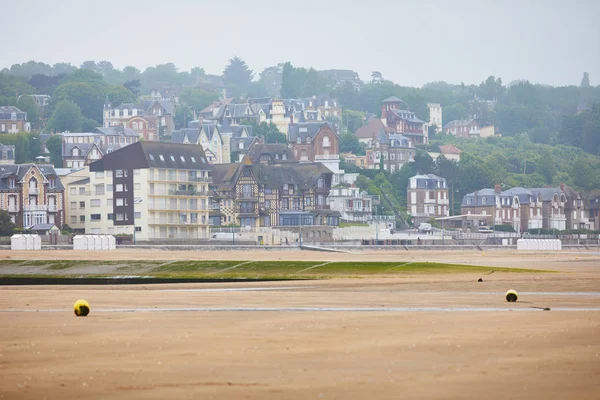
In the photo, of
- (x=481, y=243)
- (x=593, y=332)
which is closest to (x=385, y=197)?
(x=481, y=243)

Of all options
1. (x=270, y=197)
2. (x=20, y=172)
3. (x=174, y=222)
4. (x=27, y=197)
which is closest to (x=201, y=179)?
(x=174, y=222)

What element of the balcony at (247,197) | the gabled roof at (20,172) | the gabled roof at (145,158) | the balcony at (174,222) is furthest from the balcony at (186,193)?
the gabled roof at (20,172)

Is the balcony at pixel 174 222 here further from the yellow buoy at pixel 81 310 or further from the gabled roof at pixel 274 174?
the yellow buoy at pixel 81 310

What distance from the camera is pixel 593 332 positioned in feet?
80.9

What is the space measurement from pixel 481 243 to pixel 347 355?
119767 mm

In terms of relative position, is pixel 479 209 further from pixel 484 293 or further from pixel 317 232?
pixel 484 293

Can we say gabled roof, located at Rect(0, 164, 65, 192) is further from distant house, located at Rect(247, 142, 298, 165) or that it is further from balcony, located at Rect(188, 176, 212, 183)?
distant house, located at Rect(247, 142, 298, 165)

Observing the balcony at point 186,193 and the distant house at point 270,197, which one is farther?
the distant house at point 270,197

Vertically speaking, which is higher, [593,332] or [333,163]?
[333,163]

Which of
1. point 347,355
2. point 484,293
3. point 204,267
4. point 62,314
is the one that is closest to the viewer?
point 347,355

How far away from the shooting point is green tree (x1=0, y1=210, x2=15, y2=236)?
128 metres

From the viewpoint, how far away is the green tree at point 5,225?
127562mm

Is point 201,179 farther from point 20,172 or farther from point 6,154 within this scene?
point 6,154

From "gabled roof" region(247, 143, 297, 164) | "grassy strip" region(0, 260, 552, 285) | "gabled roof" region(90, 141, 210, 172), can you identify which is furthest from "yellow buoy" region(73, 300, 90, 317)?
"gabled roof" region(247, 143, 297, 164)
